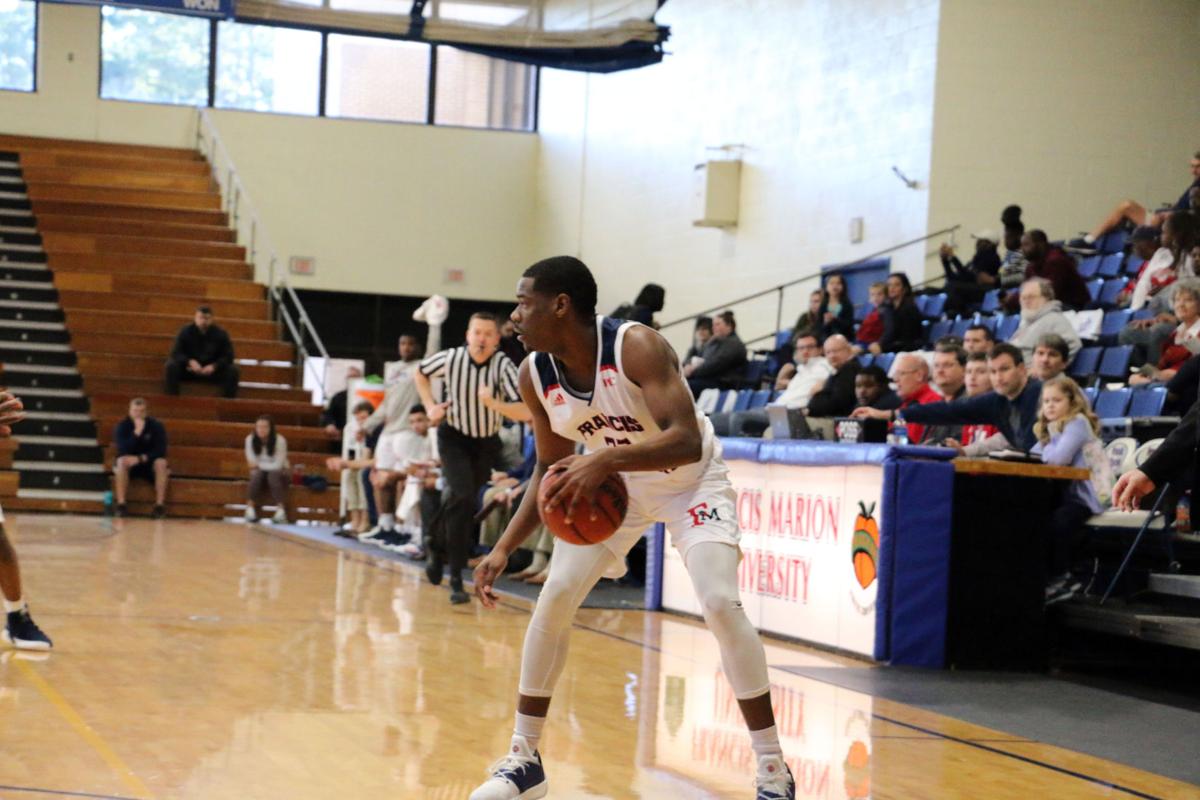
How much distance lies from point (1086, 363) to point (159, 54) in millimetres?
16910

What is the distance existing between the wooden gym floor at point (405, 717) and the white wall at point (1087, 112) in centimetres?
756

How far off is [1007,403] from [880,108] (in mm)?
7720

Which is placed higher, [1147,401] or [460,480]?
[1147,401]

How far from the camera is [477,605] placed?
9.14 meters

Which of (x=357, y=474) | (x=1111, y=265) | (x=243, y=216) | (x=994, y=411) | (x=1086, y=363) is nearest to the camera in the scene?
(x=994, y=411)

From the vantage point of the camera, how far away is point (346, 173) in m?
23.5

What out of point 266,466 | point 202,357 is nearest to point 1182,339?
point 266,466

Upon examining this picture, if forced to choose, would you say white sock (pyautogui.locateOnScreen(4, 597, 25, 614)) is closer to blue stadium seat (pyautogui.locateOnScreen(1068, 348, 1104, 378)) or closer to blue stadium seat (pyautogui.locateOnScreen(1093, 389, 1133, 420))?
blue stadium seat (pyautogui.locateOnScreen(1093, 389, 1133, 420))

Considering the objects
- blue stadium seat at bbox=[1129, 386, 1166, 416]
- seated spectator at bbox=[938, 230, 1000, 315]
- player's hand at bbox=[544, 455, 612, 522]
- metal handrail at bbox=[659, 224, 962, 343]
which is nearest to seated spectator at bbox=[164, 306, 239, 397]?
metal handrail at bbox=[659, 224, 962, 343]

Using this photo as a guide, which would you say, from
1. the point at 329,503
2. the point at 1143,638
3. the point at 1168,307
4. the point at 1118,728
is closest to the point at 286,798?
the point at 1118,728

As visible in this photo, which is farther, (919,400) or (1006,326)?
(1006,326)

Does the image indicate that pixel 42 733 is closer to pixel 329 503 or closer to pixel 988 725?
pixel 988 725

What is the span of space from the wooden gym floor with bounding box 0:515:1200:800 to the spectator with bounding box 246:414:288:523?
27.3ft

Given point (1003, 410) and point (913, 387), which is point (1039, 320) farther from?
point (1003, 410)
